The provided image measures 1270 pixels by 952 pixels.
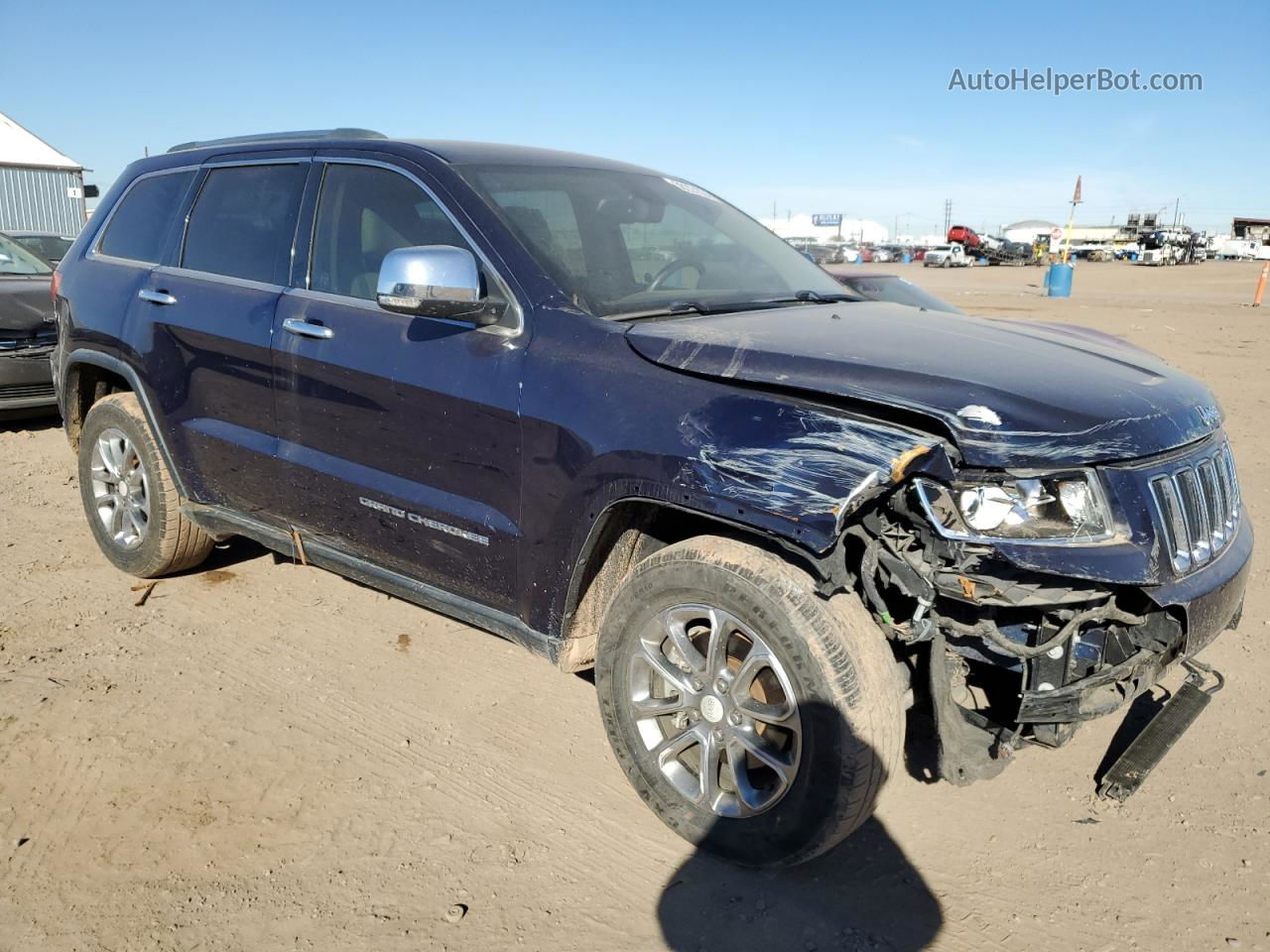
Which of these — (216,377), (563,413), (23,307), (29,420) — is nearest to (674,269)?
(563,413)

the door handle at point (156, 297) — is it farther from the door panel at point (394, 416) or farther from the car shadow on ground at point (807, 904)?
the car shadow on ground at point (807, 904)

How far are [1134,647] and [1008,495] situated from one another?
24.3 inches

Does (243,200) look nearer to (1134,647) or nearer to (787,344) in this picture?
(787,344)

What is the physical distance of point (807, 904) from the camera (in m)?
2.61

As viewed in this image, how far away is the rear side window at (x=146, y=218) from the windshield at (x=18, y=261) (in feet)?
16.1

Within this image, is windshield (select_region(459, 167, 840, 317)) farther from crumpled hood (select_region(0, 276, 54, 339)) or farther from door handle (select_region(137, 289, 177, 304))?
crumpled hood (select_region(0, 276, 54, 339))

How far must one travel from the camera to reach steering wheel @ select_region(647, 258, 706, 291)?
3346mm

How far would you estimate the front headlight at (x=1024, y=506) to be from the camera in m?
2.33

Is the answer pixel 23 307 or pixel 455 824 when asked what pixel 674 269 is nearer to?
pixel 455 824

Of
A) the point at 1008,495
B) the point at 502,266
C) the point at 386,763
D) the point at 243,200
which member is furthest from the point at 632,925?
the point at 243,200

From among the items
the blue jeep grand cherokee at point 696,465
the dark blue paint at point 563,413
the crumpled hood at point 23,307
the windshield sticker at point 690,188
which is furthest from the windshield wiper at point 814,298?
the crumpled hood at point 23,307

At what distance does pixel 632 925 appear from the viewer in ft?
8.36

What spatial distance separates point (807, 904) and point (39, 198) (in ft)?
110

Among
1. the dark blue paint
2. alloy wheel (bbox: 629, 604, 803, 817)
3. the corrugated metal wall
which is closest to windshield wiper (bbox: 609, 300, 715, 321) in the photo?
the dark blue paint
